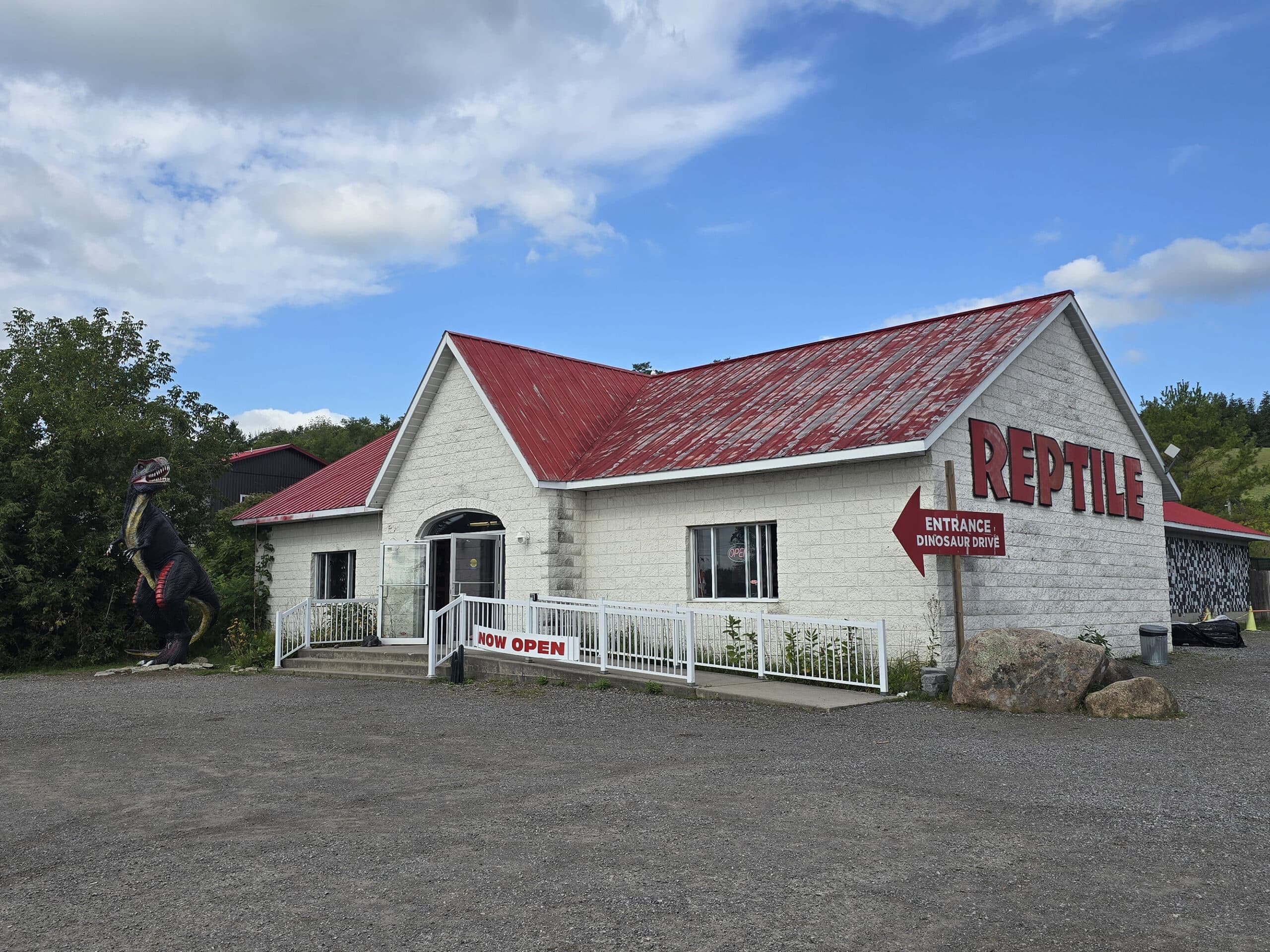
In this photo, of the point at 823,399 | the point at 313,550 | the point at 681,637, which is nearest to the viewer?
the point at 681,637

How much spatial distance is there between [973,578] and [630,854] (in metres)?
10.3

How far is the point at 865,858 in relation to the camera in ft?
19.6

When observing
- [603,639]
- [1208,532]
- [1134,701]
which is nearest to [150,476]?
[603,639]

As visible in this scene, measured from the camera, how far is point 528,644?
618 inches

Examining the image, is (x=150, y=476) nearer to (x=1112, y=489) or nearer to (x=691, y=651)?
(x=691, y=651)

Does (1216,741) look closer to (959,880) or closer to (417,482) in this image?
(959,880)

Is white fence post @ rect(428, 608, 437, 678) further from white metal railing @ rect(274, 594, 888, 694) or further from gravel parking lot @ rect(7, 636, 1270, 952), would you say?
gravel parking lot @ rect(7, 636, 1270, 952)

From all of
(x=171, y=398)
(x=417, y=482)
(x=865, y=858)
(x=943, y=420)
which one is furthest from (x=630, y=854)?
(x=171, y=398)

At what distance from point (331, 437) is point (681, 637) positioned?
5710 cm

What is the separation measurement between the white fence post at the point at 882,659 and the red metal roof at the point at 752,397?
101 inches

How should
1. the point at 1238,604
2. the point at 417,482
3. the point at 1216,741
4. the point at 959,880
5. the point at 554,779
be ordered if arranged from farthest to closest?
1. the point at 1238,604
2. the point at 417,482
3. the point at 1216,741
4. the point at 554,779
5. the point at 959,880

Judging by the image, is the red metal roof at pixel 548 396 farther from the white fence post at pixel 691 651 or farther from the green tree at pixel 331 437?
the green tree at pixel 331 437

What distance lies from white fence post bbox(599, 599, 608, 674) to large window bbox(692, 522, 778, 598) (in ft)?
8.34

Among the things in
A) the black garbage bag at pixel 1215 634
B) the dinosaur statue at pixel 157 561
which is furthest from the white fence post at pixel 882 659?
the dinosaur statue at pixel 157 561
